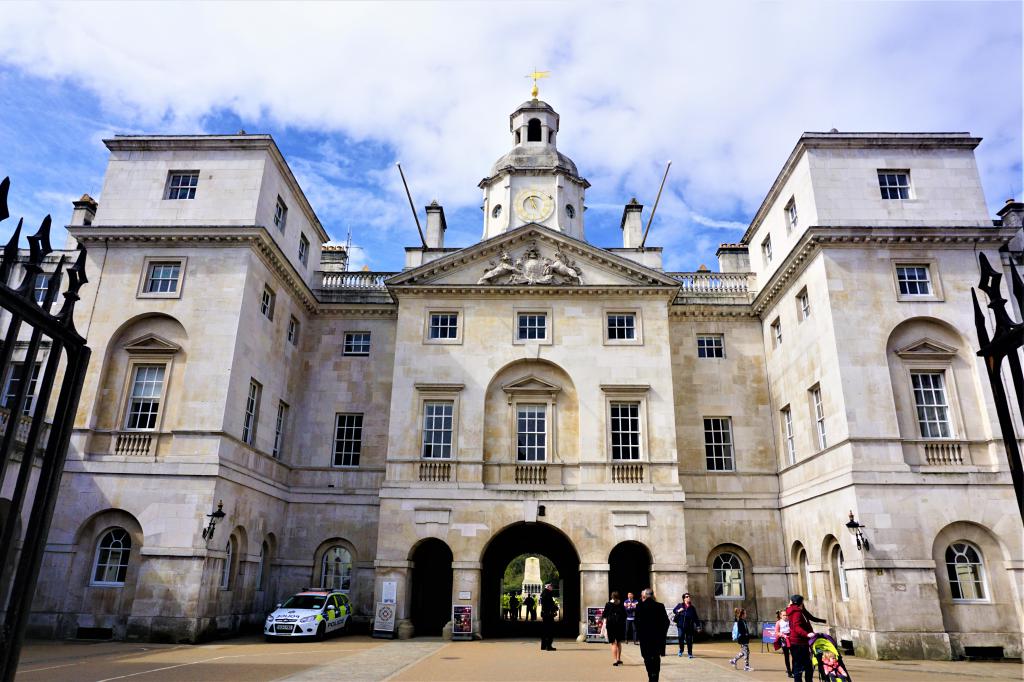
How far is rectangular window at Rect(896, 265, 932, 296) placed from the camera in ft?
81.1

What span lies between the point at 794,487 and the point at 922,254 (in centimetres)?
992

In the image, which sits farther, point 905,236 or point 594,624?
point 905,236

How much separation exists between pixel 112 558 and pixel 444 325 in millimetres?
14470

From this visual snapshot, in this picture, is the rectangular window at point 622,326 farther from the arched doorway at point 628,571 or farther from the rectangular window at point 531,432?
the arched doorway at point 628,571

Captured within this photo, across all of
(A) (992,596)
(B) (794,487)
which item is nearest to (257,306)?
(B) (794,487)

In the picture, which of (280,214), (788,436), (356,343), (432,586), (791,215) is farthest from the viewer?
(356,343)

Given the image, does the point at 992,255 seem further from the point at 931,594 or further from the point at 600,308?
the point at 600,308

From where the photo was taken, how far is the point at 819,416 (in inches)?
1007

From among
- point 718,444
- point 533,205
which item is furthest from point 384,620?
point 533,205

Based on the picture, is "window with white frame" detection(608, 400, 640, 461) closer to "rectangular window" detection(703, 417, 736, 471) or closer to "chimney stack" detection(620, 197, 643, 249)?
"rectangular window" detection(703, 417, 736, 471)

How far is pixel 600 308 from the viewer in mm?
29250

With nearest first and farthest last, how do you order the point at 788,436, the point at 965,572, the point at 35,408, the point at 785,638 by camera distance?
the point at 35,408
the point at 785,638
the point at 965,572
the point at 788,436

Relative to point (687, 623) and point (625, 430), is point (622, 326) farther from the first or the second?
point (687, 623)

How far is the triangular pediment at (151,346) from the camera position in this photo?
25.0 metres
